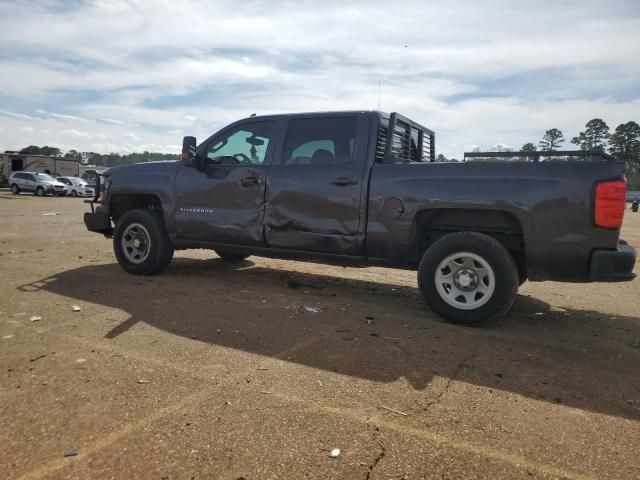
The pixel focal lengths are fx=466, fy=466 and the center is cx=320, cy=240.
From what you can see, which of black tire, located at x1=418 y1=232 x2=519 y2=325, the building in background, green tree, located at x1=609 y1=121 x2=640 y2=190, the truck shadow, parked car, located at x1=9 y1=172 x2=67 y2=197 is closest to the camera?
the truck shadow

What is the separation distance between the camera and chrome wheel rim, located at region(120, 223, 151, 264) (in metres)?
6.12

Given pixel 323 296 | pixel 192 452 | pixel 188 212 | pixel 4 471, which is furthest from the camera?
pixel 188 212

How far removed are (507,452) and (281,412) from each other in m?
1.17

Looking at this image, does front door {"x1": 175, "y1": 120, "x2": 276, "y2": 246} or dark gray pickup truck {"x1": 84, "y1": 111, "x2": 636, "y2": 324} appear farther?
front door {"x1": 175, "y1": 120, "x2": 276, "y2": 246}

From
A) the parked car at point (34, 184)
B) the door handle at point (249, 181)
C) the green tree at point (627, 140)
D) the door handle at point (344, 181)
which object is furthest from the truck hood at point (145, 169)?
the green tree at point (627, 140)

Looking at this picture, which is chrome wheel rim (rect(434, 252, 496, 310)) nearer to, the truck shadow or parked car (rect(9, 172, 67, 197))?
the truck shadow

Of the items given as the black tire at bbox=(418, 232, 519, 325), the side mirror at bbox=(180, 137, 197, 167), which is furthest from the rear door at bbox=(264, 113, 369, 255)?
the side mirror at bbox=(180, 137, 197, 167)

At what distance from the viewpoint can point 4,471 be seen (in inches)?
79.4

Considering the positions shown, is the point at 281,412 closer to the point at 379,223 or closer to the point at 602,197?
the point at 379,223

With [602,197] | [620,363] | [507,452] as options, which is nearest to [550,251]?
[602,197]

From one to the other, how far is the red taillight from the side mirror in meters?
4.30

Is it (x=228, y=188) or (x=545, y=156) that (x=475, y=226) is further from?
(x=228, y=188)

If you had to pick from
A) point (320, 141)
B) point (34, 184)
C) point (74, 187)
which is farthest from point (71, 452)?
point (74, 187)

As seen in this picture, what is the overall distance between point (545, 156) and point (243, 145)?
332cm
